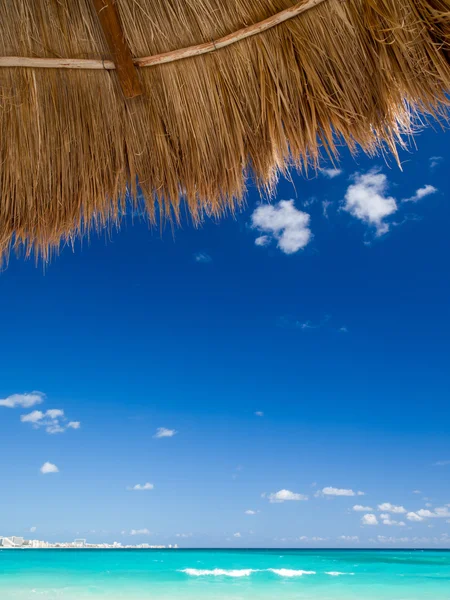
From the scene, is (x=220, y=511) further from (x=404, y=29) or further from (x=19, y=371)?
(x=404, y=29)

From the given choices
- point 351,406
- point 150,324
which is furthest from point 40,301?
point 351,406

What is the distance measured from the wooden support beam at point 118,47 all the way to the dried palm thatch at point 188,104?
63mm

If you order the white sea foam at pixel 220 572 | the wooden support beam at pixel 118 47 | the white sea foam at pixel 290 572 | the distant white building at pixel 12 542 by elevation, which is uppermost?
the wooden support beam at pixel 118 47

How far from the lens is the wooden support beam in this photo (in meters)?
1.30

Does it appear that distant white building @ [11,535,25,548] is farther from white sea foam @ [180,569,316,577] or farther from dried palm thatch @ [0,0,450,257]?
dried palm thatch @ [0,0,450,257]

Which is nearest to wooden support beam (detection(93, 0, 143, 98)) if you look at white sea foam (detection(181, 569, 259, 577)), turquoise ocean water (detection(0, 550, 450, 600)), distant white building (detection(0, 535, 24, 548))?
turquoise ocean water (detection(0, 550, 450, 600))

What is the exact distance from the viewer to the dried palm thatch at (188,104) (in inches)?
51.3

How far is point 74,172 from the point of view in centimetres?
151

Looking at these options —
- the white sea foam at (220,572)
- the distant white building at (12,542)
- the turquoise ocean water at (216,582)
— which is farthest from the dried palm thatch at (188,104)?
the distant white building at (12,542)

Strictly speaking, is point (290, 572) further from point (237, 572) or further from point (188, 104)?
point (188, 104)

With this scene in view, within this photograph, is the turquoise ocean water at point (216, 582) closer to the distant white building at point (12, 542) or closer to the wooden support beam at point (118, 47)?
the wooden support beam at point (118, 47)

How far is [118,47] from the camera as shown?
1344 millimetres

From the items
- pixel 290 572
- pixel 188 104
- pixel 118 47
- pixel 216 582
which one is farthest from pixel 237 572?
pixel 118 47

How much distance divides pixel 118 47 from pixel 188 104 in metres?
0.24
